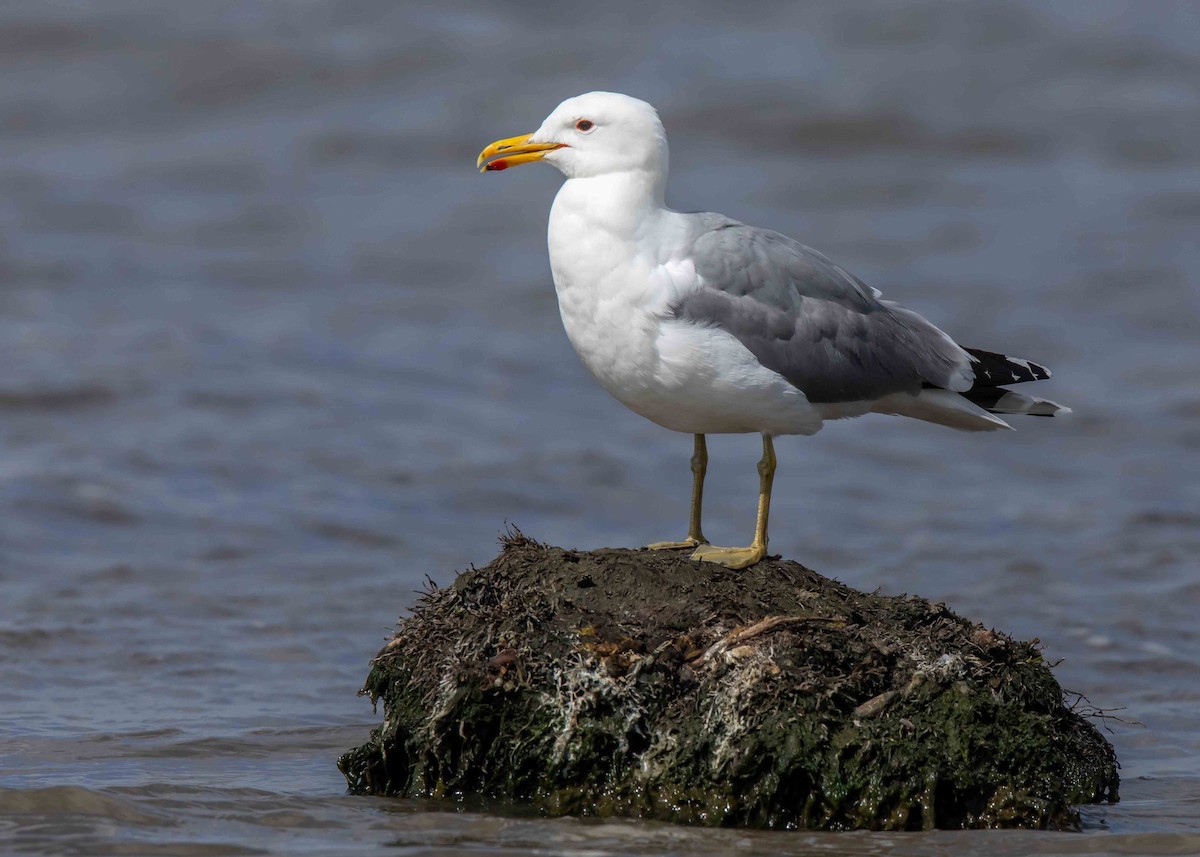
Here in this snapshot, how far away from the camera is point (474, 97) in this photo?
20578mm

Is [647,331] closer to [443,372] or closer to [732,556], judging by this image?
[732,556]

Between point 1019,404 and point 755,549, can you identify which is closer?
point 755,549

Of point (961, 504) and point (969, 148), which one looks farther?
point (969, 148)

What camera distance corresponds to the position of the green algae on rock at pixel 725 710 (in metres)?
5.57

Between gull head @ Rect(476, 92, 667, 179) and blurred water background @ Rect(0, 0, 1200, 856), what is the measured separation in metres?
2.63

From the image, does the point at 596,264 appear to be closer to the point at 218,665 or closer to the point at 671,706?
the point at 671,706

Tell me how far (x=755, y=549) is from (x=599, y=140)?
1781 mm

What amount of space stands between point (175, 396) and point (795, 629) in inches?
332

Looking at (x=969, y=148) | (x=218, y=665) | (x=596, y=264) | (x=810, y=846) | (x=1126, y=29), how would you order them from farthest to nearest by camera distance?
(x=1126, y=29) < (x=969, y=148) < (x=218, y=665) < (x=596, y=264) < (x=810, y=846)

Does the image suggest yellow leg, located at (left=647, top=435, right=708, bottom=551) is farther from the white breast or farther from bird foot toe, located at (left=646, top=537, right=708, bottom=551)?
the white breast

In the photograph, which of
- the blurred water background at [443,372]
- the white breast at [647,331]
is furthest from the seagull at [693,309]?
the blurred water background at [443,372]

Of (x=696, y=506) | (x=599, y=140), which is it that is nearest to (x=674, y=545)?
(x=696, y=506)

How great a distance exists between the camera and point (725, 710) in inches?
219

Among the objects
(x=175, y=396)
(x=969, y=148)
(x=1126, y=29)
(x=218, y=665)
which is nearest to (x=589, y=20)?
(x=969, y=148)
